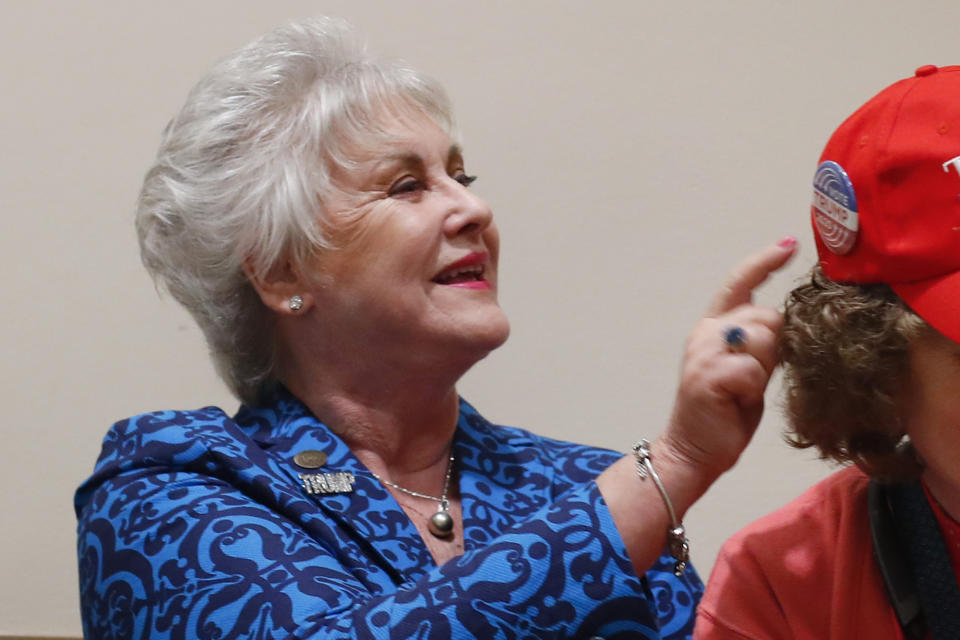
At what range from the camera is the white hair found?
148 centimetres

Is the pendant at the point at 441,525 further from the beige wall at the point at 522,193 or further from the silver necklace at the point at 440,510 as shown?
the beige wall at the point at 522,193

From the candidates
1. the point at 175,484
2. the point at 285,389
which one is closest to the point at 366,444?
the point at 285,389

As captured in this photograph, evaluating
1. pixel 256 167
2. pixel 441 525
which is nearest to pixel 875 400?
pixel 441 525

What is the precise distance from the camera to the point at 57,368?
2080mm

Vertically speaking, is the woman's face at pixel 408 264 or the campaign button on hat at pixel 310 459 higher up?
the woman's face at pixel 408 264

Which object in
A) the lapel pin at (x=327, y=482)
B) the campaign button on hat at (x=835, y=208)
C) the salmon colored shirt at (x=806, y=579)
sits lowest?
the lapel pin at (x=327, y=482)

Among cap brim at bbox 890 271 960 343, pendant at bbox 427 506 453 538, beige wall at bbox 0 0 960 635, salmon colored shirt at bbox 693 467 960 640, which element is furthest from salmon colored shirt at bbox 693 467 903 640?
beige wall at bbox 0 0 960 635

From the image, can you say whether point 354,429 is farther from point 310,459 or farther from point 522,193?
point 522,193

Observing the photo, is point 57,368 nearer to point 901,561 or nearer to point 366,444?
point 366,444

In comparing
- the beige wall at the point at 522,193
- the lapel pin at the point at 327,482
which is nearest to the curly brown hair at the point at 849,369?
the lapel pin at the point at 327,482

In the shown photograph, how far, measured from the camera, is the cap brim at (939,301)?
0.91m

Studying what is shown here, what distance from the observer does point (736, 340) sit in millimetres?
1038

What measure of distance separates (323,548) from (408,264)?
1.18ft

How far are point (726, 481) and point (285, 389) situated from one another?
3.03 feet
